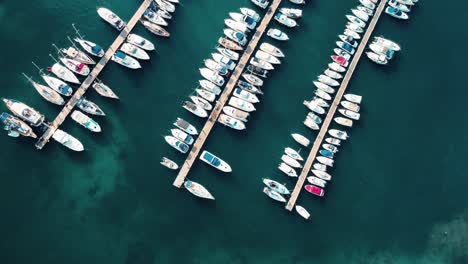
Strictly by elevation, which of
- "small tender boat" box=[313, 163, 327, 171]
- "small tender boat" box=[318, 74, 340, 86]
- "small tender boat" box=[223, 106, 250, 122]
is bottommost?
"small tender boat" box=[313, 163, 327, 171]

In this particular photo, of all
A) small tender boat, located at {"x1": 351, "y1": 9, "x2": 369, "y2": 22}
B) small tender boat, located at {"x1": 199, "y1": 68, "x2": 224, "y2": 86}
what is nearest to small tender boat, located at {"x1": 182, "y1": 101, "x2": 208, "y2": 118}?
small tender boat, located at {"x1": 199, "y1": 68, "x2": 224, "y2": 86}

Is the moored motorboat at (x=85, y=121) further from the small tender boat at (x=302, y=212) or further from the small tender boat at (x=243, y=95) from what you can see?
the small tender boat at (x=302, y=212)

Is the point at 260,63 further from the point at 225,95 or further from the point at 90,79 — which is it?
the point at 90,79

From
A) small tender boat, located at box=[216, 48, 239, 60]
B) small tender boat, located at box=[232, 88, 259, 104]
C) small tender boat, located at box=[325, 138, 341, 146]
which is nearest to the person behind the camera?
small tender boat, located at box=[232, 88, 259, 104]

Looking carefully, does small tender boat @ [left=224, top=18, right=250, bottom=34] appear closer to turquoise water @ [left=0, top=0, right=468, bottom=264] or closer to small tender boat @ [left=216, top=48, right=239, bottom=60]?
turquoise water @ [left=0, top=0, right=468, bottom=264]

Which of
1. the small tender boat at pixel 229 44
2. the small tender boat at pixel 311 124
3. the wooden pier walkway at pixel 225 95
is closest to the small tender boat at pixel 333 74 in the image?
the small tender boat at pixel 311 124

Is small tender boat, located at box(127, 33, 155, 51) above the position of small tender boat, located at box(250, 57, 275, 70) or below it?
below

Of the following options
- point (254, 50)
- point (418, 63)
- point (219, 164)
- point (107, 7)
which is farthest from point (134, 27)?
point (418, 63)
